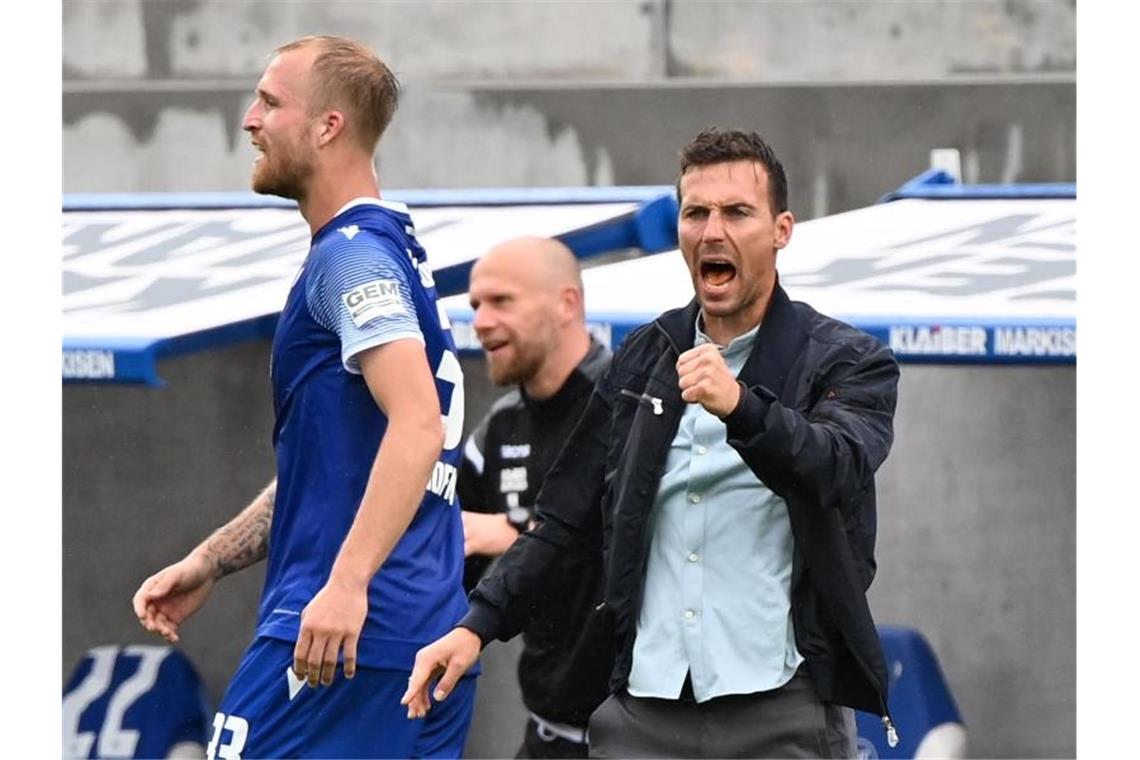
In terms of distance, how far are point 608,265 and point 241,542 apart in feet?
10.8

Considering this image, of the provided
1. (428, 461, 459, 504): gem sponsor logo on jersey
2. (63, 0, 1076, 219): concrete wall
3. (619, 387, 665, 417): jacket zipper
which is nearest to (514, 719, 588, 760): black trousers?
(428, 461, 459, 504): gem sponsor logo on jersey

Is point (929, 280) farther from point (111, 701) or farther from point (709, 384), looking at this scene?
point (709, 384)

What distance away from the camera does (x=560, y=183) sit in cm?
948

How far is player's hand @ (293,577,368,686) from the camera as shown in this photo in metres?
4.00

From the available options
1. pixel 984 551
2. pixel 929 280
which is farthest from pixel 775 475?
pixel 984 551

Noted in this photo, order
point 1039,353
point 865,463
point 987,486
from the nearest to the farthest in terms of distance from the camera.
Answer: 1. point 865,463
2. point 1039,353
3. point 987,486

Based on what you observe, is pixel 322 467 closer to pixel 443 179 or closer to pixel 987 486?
pixel 987 486

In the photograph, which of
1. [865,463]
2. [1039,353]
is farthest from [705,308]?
[1039,353]

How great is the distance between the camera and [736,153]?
4.05 meters

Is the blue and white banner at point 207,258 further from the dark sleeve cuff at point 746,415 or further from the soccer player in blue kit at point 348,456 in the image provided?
the dark sleeve cuff at point 746,415

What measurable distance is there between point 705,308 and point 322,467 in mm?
779

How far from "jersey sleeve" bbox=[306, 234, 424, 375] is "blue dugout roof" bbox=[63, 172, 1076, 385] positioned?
2.31 meters

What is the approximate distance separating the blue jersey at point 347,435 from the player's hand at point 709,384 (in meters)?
0.65

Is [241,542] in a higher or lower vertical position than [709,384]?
lower
